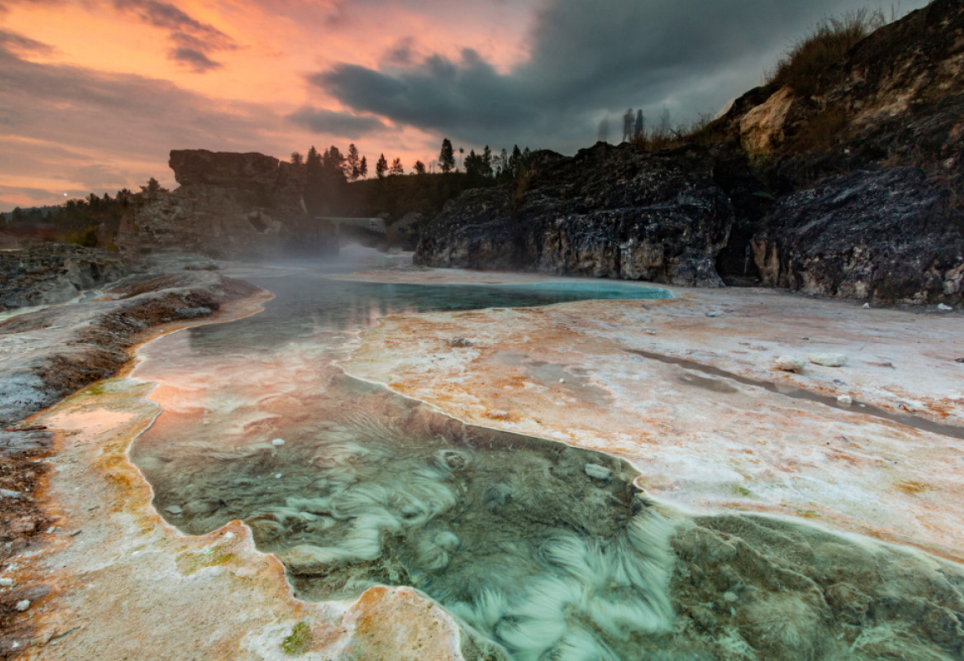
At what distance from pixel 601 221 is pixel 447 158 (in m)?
46.0

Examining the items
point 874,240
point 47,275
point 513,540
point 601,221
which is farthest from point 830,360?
point 47,275

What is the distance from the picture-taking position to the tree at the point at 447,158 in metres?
56.8

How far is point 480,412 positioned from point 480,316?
14.9 feet

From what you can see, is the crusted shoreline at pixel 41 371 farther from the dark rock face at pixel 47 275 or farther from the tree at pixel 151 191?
the tree at pixel 151 191

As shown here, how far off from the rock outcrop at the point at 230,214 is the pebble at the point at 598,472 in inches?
986

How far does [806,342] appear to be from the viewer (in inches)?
217

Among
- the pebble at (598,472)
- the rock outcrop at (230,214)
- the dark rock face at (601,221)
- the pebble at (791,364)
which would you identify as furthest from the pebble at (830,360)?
the rock outcrop at (230,214)

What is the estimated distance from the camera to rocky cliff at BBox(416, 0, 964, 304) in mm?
9078

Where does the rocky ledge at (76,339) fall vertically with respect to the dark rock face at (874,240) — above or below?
below

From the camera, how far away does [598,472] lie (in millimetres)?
2650

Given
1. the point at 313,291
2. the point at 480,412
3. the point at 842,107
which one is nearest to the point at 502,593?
the point at 480,412

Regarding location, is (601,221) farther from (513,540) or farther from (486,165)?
(486,165)

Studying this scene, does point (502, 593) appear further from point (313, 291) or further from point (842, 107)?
point (842, 107)

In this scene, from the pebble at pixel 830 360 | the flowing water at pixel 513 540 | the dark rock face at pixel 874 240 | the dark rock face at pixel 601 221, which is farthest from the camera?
the dark rock face at pixel 601 221
